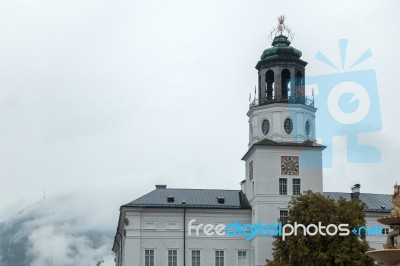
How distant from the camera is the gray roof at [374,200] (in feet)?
233

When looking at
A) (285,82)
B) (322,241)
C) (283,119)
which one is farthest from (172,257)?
(322,241)

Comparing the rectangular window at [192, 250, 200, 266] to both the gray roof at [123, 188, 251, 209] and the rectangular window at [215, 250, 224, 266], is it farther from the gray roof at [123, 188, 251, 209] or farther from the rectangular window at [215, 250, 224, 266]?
the gray roof at [123, 188, 251, 209]

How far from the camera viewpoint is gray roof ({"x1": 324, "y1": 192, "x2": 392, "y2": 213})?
71.1 metres

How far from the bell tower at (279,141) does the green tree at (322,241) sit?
28.2ft

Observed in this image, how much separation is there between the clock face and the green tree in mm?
9219

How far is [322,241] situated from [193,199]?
17.0 m

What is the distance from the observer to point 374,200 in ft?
240

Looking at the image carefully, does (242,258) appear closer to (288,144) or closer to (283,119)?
(288,144)

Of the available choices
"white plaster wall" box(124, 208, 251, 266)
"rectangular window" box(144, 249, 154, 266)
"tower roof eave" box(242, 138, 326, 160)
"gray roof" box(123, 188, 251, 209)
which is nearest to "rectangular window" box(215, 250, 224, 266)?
"white plaster wall" box(124, 208, 251, 266)

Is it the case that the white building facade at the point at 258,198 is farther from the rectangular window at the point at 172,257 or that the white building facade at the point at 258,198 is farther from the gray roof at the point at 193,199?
the gray roof at the point at 193,199

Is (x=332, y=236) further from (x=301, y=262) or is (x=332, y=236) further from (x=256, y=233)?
(x=256, y=233)

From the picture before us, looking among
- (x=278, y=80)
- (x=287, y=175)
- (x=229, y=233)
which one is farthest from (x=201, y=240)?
(x=278, y=80)

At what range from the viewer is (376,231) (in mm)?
69750

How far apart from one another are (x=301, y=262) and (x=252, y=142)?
51.3ft
